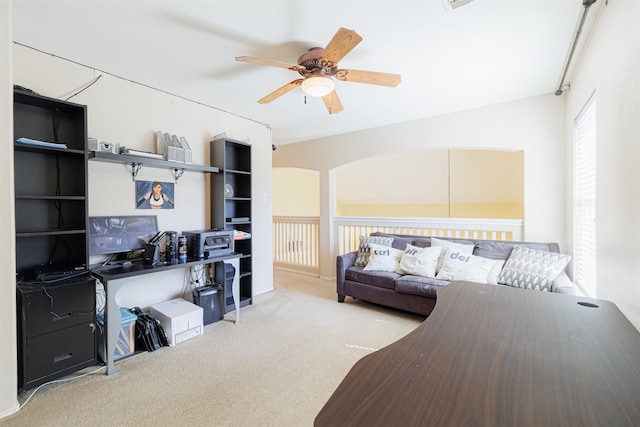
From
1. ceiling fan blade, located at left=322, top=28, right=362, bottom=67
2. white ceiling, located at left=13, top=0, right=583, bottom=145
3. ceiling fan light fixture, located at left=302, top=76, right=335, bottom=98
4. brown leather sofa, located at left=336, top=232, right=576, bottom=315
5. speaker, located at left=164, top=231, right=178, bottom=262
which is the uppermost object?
white ceiling, located at left=13, top=0, right=583, bottom=145

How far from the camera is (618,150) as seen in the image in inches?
60.6

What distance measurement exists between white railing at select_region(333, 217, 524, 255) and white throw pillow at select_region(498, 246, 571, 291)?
1.65 feet

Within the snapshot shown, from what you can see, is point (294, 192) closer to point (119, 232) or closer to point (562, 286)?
point (119, 232)

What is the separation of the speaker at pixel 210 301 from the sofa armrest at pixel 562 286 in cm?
324

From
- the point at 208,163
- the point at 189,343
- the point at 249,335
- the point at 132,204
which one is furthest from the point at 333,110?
the point at 189,343

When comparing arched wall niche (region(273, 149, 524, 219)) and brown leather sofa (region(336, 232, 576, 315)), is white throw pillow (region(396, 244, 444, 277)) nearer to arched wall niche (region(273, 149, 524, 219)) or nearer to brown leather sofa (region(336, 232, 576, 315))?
brown leather sofa (region(336, 232, 576, 315))

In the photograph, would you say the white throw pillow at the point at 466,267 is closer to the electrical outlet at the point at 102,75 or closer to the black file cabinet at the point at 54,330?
the black file cabinet at the point at 54,330

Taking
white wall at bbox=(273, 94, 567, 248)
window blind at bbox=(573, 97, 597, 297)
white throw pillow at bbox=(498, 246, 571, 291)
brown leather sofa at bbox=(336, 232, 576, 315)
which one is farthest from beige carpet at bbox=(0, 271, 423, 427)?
white wall at bbox=(273, 94, 567, 248)

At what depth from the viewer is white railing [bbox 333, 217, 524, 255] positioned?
3.46m

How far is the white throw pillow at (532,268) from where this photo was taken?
2623mm

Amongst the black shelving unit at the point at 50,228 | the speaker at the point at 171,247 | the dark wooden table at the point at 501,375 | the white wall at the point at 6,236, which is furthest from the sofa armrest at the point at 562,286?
the white wall at the point at 6,236

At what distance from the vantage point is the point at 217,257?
2.93 metres

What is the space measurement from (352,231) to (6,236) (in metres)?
3.93

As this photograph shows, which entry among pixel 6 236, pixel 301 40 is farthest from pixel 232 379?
pixel 301 40
